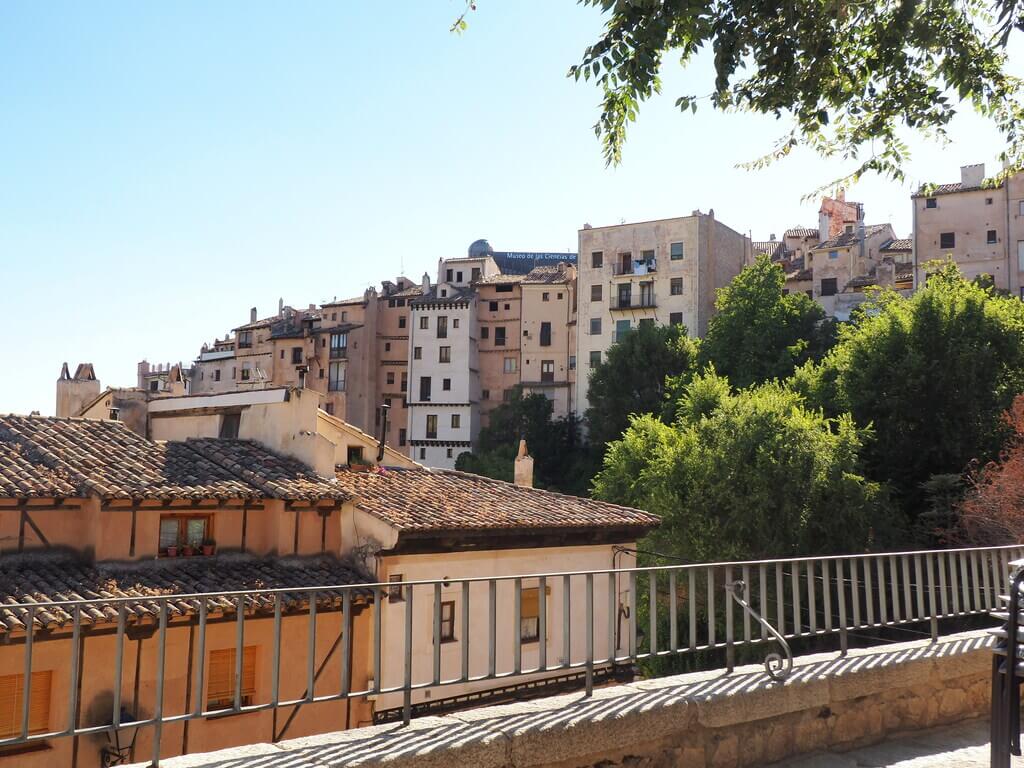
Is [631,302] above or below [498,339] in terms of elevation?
above

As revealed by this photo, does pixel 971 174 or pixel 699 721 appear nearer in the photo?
pixel 699 721

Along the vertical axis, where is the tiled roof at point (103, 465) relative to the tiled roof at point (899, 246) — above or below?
below

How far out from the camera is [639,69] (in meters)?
6.59

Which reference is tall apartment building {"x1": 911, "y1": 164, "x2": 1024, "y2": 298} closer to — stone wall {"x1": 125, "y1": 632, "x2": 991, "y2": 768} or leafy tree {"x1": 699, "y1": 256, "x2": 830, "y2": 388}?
leafy tree {"x1": 699, "y1": 256, "x2": 830, "y2": 388}

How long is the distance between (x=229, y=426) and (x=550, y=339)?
172 ft

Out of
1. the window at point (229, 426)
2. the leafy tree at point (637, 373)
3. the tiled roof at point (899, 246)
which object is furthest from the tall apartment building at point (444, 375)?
the window at point (229, 426)

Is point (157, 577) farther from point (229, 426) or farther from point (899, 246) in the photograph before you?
point (899, 246)

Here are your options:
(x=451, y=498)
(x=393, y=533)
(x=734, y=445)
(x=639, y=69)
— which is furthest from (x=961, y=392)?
(x=639, y=69)

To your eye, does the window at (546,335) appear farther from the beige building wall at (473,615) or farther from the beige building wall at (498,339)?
the beige building wall at (473,615)

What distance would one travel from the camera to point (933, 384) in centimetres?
3156

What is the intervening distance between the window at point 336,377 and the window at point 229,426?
54.5 meters

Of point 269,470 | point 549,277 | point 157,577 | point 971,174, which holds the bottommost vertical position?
point 157,577

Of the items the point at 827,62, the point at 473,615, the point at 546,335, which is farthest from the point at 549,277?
the point at 827,62

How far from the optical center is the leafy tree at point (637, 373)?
57688mm
